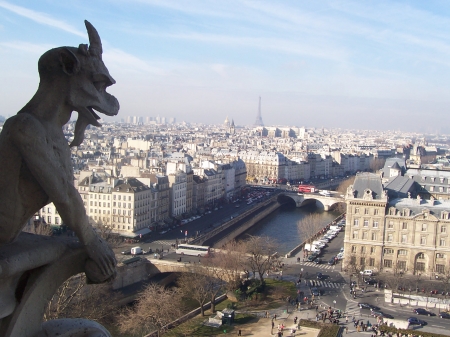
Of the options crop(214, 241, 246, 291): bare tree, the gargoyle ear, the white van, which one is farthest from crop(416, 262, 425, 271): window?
the gargoyle ear

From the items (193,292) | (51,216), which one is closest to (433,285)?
(193,292)

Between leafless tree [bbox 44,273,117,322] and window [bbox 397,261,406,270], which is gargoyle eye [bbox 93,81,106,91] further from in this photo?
window [bbox 397,261,406,270]

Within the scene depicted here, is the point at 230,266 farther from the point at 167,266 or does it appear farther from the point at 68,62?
the point at 68,62

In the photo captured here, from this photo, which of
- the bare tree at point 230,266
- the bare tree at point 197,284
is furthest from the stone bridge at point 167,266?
the bare tree at point 230,266

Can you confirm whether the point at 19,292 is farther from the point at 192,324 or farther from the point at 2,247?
the point at 192,324

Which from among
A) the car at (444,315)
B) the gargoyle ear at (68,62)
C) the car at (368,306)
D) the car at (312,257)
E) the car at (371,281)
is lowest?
the car at (312,257)

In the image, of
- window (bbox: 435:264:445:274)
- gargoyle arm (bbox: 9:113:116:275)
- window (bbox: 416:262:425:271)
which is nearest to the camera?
gargoyle arm (bbox: 9:113:116:275)

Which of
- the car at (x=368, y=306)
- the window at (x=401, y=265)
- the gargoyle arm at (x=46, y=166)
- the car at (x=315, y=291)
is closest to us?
the gargoyle arm at (x=46, y=166)

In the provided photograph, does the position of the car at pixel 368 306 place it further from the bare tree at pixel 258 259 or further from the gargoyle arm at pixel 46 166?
the gargoyle arm at pixel 46 166

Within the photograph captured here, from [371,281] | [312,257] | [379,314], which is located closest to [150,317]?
[379,314]
